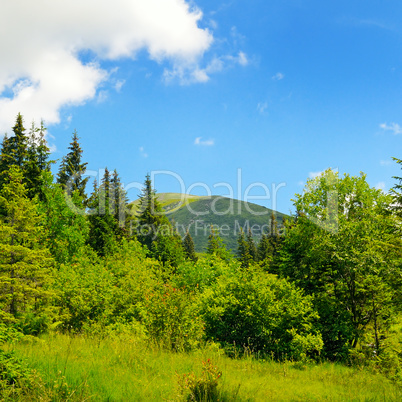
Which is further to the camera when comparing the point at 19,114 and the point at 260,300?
the point at 19,114

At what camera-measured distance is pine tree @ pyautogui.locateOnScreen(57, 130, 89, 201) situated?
40784 mm

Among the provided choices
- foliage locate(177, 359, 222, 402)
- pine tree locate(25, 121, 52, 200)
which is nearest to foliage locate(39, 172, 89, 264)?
pine tree locate(25, 121, 52, 200)

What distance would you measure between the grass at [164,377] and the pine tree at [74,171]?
3411cm

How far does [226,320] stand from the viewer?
11078 mm

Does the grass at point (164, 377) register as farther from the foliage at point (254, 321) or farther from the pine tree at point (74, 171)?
the pine tree at point (74, 171)

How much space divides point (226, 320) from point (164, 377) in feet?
15.8

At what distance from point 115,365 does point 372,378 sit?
7.12 metres

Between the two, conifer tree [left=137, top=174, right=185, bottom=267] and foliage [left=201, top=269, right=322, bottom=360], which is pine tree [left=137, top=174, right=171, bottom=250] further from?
foliage [left=201, top=269, right=322, bottom=360]

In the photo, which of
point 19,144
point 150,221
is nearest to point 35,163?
point 19,144

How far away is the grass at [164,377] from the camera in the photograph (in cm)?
584

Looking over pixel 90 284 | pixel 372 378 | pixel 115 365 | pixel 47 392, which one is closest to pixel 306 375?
pixel 372 378

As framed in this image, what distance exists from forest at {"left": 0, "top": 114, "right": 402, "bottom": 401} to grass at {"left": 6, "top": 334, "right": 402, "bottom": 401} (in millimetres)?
37

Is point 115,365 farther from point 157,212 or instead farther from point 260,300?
point 157,212

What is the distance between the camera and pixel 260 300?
10.9 meters
